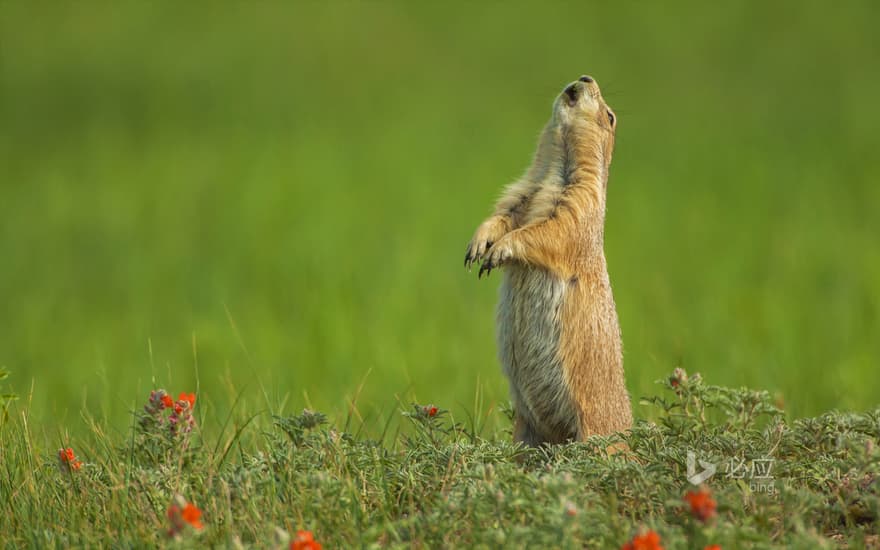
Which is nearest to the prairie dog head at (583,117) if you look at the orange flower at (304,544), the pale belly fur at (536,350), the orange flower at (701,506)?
the pale belly fur at (536,350)

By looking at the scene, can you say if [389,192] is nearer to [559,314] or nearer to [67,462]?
[559,314]

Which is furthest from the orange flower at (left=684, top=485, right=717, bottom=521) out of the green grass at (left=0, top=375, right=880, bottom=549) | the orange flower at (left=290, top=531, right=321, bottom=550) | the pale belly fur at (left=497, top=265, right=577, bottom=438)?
the pale belly fur at (left=497, top=265, right=577, bottom=438)

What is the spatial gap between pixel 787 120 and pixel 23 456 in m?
15.1

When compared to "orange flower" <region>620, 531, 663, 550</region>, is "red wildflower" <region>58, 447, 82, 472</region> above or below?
below

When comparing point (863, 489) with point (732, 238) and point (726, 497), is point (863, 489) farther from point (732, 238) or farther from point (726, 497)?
point (732, 238)

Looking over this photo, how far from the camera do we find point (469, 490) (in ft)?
12.2

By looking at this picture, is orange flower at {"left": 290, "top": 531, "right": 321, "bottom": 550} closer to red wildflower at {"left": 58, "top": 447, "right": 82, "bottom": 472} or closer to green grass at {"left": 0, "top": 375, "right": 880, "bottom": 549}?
green grass at {"left": 0, "top": 375, "right": 880, "bottom": 549}

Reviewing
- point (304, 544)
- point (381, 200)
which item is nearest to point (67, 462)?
point (304, 544)

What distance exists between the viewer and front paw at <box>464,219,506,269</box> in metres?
5.06

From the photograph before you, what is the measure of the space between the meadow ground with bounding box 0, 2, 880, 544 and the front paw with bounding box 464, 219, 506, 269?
2.59 feet

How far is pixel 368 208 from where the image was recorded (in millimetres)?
13758

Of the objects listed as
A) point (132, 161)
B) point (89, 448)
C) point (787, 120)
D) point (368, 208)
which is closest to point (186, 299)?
point (368, 208)

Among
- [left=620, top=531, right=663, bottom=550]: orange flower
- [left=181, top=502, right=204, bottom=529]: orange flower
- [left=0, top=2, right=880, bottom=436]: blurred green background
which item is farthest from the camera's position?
[left=0, top=2, right=880, bottom=436]: blurred green background

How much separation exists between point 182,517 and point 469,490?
0.97 meters
